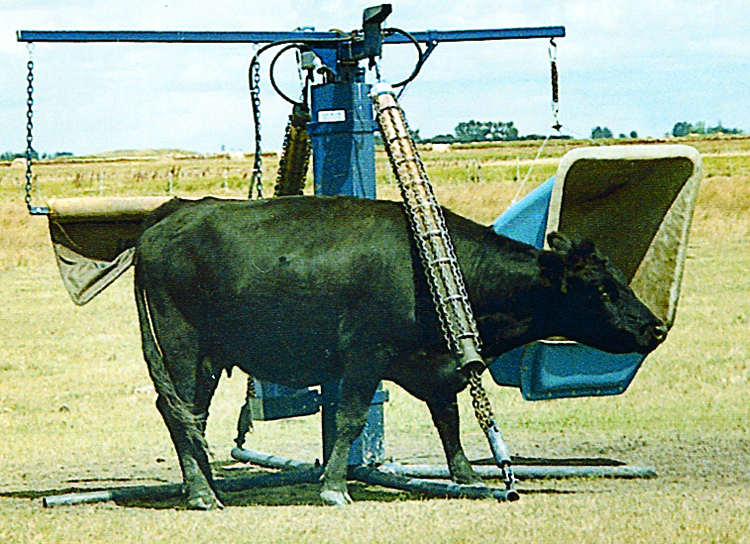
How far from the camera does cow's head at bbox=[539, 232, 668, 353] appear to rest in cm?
930

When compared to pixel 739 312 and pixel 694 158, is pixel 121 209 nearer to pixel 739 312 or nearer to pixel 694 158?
pixel 694 158

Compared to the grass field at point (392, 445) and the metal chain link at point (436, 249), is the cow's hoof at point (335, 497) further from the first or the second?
the metal chain link at point (436, 249)

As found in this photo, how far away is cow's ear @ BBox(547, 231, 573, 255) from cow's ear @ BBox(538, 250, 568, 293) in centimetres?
4

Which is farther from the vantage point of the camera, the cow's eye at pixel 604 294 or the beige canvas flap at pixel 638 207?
the beige canvas flap at pixel 638 207

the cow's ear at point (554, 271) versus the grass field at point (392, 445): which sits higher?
the cow's ear at point (554, 271)

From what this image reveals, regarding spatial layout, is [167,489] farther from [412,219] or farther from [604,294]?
[604,294]

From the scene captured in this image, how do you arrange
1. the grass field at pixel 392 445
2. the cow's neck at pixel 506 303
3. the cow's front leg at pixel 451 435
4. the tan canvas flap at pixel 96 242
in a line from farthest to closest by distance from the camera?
the tan canvas flap at pixel 96 242, the cow's front leg at pixel 451 435, the cow's neck at pixel 506 303, the grass field at pixel 392 445

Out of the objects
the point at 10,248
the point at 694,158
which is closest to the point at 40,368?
the point at 694,158

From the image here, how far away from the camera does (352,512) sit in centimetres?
840

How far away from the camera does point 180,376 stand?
9633 millimetres

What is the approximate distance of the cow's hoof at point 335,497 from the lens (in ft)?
29.6

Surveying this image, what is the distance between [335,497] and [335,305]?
132cm

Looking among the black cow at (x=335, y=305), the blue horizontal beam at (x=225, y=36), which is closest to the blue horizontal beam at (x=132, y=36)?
the blue horizontal beam at (x=225, y=36)

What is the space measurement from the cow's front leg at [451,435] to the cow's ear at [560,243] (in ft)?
4.41
